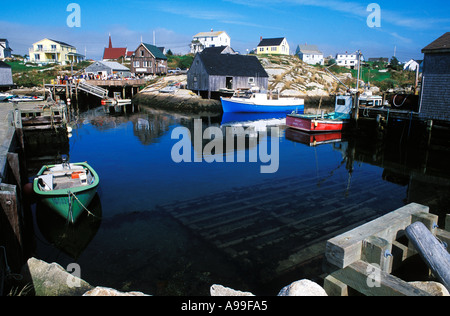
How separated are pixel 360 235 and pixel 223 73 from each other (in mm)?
46036

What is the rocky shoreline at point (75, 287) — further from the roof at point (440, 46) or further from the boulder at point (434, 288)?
the roof at point (440, 46)

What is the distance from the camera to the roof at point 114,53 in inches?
3777

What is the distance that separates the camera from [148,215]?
11133 millimetres

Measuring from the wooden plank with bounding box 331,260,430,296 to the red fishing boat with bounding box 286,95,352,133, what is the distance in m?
23.8

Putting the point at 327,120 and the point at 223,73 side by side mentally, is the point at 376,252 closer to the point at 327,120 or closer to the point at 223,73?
the point at 327,120

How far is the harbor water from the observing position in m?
8.09

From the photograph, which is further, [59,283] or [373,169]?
[373,169]

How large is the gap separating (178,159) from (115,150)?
5198mm

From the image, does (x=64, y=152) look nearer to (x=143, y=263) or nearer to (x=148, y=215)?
(x=148, y=215)

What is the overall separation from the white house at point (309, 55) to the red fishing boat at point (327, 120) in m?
82.2

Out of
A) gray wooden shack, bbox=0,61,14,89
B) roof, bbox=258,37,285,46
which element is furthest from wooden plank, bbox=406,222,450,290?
roof, bbox=258,37,285,46

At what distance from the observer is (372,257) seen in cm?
550

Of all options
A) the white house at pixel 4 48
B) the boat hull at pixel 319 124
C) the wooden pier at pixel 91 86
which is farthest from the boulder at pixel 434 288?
the white house at pixel 4 48
